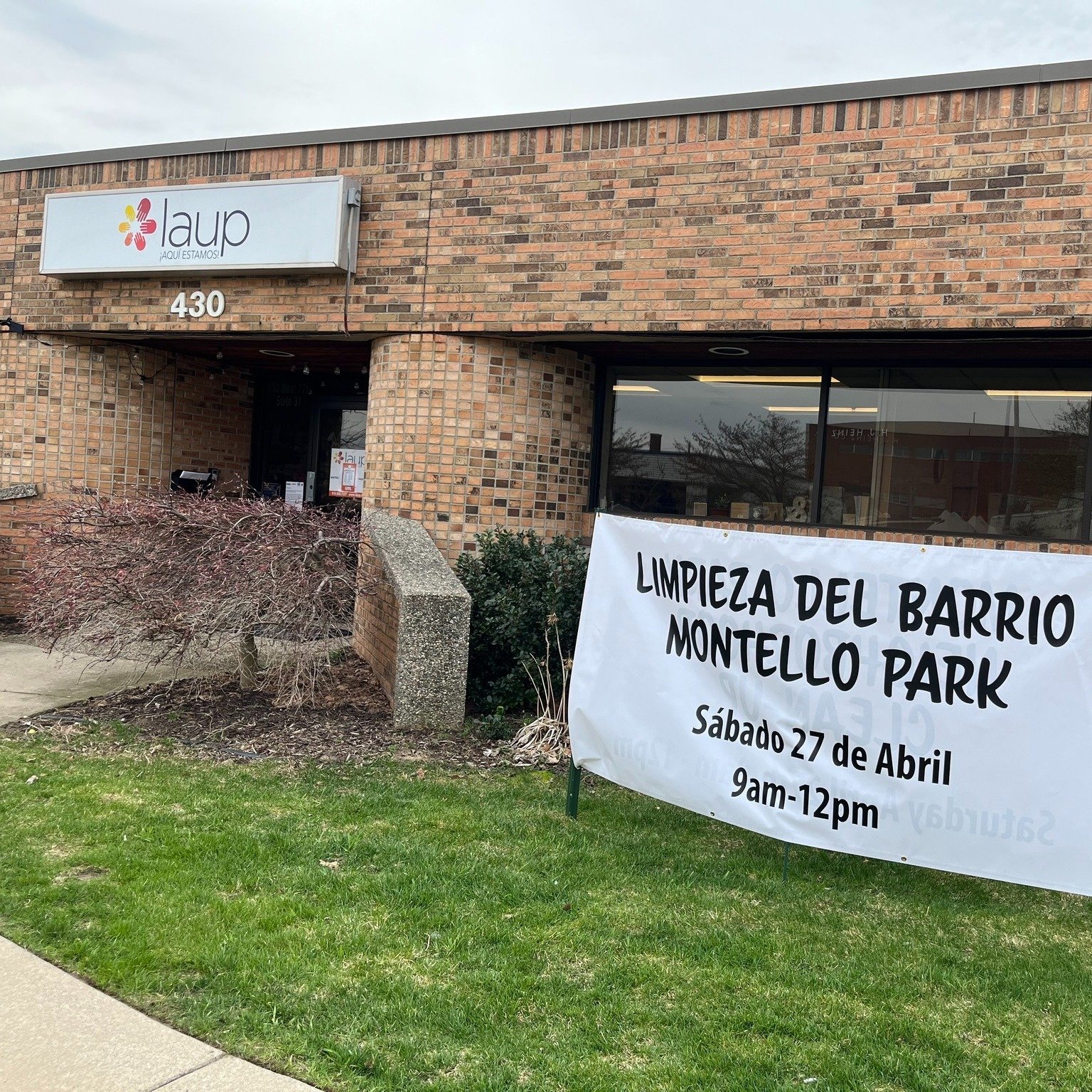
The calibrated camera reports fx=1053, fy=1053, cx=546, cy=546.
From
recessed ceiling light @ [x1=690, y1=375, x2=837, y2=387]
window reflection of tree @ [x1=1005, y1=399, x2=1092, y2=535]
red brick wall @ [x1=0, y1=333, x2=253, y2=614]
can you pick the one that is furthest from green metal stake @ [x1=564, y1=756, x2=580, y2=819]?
red brick wall @ [x1=0, y1=333, x2=253, y2=614]

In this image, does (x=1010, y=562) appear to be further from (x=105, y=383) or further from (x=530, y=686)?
(x=105, y=383)

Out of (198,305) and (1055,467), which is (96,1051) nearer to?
(1055,467)

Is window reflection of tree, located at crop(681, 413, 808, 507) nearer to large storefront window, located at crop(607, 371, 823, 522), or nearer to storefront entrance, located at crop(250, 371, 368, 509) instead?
large storefront window, located at crop(607, 371, 823, 522)

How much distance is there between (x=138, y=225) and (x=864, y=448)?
686 cm

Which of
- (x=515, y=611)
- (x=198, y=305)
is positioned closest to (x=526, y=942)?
(x=515, y=611)

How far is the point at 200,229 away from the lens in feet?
31.2

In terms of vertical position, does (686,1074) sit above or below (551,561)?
below

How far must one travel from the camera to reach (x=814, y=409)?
904 cm

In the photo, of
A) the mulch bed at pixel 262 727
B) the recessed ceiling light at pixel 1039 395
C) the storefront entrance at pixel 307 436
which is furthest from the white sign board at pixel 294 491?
the recessed ceiling light at pixel 1039 395

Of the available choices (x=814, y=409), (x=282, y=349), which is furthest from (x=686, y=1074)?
(x=282, y=349)

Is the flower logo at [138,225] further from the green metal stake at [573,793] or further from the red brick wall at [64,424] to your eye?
the green metal stake at [573,793]

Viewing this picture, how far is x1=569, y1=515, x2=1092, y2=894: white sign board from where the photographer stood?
13.3ft

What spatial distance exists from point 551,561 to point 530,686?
939 mm

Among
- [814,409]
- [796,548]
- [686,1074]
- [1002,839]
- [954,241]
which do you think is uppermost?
[954,241]
